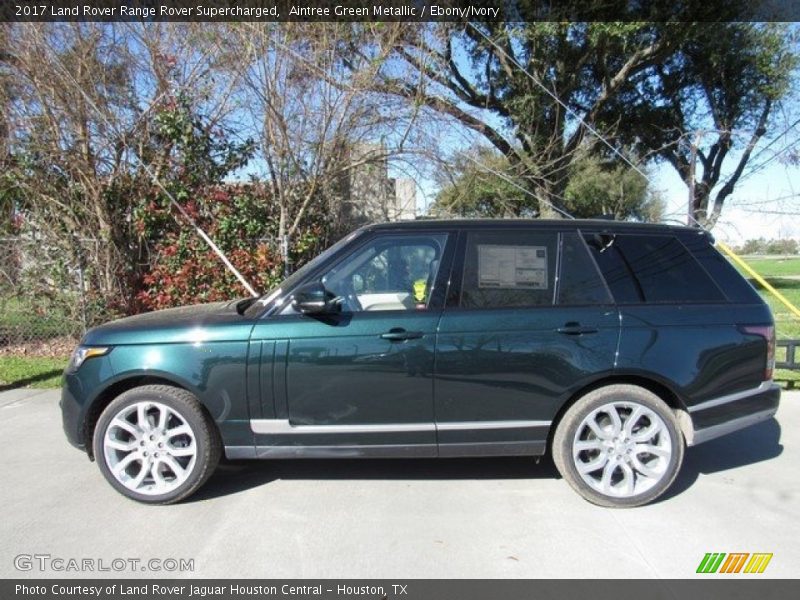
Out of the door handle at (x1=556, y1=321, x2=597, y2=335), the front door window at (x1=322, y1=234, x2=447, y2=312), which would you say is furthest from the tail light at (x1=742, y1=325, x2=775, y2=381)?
the front door window at (x1=322, y1=234, x2=447, y2=312)

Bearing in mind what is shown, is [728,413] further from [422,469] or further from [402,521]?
[402,521]

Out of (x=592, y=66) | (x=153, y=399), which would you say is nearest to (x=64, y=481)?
(x=153, y=399)

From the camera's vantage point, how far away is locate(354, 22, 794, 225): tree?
38.5 ft

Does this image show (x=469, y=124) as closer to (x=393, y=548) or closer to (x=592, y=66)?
(x=592, y=66)

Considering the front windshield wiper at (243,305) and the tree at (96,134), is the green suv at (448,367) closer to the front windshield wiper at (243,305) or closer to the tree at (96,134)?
the front windshield wiper at (243,305)

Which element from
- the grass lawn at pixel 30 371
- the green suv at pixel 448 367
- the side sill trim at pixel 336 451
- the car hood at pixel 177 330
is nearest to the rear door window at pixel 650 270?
the green suv at pixel 448 367

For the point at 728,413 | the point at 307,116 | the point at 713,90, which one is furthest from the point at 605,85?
the point at 728,413

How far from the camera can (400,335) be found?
3449mm

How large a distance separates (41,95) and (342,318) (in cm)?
639

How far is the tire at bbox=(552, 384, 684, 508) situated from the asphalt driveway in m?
0.12

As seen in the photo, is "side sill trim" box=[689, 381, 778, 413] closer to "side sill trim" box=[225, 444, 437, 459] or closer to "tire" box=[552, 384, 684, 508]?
"tire" box=[552, 384, 684, 508]

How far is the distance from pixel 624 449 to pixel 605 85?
41.4ft

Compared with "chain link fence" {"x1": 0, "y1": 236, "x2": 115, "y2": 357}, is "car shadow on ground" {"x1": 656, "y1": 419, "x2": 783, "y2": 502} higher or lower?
lower

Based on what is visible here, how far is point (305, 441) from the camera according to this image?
11.5 ft
